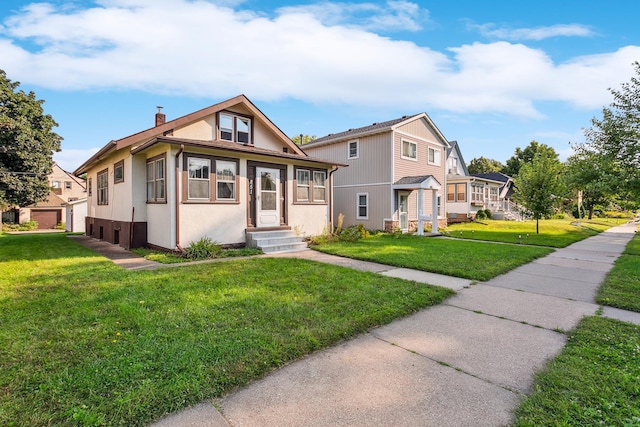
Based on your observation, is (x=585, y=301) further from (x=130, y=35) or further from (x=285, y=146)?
(x=130, y=35)

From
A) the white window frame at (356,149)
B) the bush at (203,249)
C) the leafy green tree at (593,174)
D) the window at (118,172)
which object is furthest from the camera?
the white window frame at (356,149)

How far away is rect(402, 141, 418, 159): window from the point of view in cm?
1719

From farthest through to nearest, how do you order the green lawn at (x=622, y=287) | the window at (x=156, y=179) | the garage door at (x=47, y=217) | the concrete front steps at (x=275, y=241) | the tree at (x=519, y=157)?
the tree at (x=519, y=157) → the garage door at (x=47, y=217) → the concrete front steps at (x=275, y=241) → the window at (x=156, y=179) → the green lawn at (x=622, y=287)

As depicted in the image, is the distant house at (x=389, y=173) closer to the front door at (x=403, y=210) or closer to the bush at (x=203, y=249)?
the front door at (x=403, y=210)

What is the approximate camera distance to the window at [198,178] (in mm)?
9539

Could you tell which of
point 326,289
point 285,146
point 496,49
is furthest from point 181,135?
point 496,49

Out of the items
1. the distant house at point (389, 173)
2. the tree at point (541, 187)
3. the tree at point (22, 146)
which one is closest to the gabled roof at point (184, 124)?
the distant house at point (389, 173)

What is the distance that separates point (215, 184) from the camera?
10000mm

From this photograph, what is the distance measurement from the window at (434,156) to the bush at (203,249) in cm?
1448

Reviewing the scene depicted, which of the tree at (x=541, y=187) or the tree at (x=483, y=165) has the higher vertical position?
the tree at (x=483, y=165)

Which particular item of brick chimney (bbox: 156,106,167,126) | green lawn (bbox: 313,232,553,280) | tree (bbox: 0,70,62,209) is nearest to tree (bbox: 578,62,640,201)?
green lawn (bbox: 313,232,553,280)

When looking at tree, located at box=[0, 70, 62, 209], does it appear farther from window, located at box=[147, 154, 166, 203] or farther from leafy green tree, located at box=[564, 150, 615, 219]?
leafy green tree, located at box=[564, 150, 615, 219]

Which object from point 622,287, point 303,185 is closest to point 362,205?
point 303,185

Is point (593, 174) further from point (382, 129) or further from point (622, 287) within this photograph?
point (382, 129)
